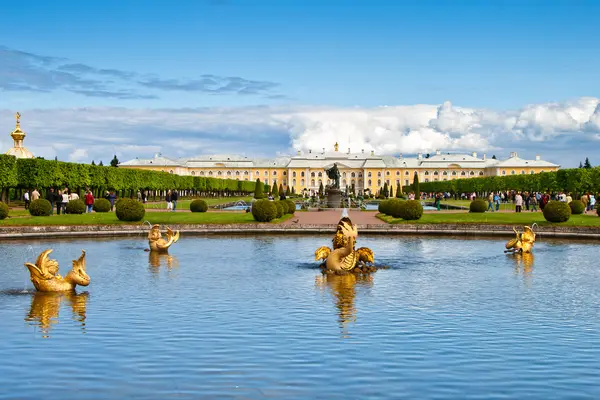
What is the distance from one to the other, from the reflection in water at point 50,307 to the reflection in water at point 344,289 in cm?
306

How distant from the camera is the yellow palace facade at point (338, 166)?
4710 inches

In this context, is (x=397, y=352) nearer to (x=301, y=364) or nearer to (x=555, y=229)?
A: (x=301, y=364)

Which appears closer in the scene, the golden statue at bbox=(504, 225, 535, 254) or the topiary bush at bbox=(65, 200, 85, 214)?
the golden statue at bbox=(504, 225, 535, 254)

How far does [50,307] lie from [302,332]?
3.63 metres

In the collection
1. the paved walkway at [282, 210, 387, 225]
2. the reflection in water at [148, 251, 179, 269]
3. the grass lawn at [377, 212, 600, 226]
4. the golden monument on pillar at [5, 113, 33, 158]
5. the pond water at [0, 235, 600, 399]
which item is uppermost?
the golden monument on pillar at [5, 113, 33, 158]

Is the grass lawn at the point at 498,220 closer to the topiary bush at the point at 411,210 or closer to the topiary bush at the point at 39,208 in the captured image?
the topiary bush at the point at 411,210

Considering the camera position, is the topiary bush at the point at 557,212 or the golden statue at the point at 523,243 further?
the topiary bush at the point at 557,212

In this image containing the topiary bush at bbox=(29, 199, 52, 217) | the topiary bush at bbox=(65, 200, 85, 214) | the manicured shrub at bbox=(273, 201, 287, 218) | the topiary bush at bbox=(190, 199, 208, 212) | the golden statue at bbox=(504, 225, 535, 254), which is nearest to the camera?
the golden statue at bbox=(504, 225, 535, 254)

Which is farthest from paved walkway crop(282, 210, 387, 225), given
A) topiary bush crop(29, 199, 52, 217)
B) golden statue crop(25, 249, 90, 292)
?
golden statue crop(25, 249, 90, 292)

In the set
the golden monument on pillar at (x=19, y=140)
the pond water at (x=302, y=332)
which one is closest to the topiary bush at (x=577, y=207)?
the pond water at (x=302, y=332)

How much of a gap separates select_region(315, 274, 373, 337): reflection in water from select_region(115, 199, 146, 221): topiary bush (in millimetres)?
12312

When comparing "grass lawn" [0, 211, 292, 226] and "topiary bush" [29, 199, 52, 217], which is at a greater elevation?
"topiary bush" [29, 199, 52, 217]

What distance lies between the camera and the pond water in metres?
6.26

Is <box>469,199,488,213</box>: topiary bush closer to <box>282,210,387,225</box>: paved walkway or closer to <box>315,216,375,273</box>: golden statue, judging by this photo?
<box>282,210,387,225</box>: paved walkway
